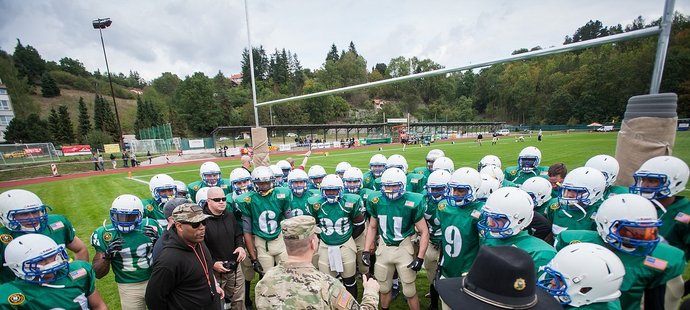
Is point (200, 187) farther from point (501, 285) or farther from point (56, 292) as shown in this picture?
point (501, 285)

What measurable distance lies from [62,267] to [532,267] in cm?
381

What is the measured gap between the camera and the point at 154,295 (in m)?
2.74

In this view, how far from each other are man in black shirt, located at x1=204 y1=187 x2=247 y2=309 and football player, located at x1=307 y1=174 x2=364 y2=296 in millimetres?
1269

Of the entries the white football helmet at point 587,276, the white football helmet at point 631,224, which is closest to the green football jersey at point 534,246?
the white football helmet at point 587,276

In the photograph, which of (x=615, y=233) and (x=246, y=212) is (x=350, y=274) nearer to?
(x=246, y=212)

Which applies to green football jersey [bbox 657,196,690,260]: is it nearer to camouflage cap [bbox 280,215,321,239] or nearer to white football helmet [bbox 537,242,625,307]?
white football helmet [bbox 537,242,625,307]

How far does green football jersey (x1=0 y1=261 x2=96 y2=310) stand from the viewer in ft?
8.13

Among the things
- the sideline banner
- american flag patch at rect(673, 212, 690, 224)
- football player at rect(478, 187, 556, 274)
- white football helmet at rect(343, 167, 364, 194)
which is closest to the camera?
football player at rect(478, 187, 556, 274)

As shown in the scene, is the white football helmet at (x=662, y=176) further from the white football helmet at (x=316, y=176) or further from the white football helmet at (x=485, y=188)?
the white football helmet at (x=316, y=176)

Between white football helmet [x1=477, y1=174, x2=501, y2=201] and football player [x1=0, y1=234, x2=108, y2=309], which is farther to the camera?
white football helmet [x1=477, y1=174, x2=501, y2=201]

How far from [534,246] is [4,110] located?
74.7 m

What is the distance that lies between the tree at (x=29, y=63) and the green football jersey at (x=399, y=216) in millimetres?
117480

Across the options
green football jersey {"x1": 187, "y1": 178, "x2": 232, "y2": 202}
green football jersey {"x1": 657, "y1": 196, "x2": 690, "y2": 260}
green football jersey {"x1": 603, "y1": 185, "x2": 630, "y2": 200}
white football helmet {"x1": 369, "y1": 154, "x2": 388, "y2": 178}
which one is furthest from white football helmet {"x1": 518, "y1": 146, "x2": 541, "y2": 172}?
green football jersey {"x1": 187, "y1": 178, "x2": 232, "y2": 202}

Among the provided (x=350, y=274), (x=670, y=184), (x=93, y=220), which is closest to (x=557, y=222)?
(x=670, y=184)
